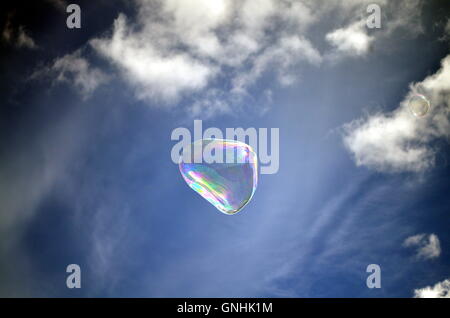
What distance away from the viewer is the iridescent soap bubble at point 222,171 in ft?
50.1

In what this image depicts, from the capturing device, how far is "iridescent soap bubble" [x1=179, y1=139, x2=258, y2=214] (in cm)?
1527

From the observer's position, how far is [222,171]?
15227 millimetres

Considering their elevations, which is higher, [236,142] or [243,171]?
[236,142]
